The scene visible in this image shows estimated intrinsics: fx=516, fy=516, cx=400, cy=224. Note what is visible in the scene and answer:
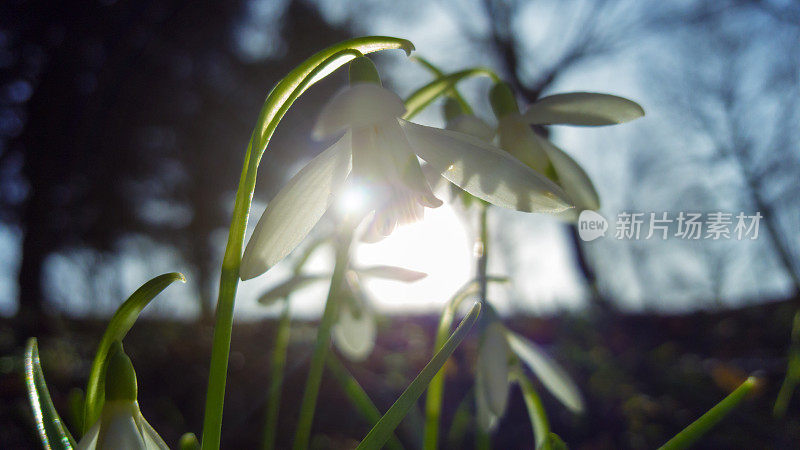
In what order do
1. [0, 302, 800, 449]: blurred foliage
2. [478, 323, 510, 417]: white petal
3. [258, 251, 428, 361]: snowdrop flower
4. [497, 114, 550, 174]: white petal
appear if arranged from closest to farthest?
1. [497, 114, 550, 174]: white petal
2. [478, 323, 510, 417]: white petal
3. [258, 251, 428, 361]: snowdrop flower
4. [0, 302, 800, 449]: blurred foliage

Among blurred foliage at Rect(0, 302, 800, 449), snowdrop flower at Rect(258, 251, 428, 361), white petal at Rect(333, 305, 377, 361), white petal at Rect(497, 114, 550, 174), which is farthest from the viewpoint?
blurred foliage at Rect(0, 302, 800, 449)

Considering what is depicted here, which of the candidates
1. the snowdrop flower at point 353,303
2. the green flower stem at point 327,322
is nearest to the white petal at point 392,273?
the snowdrop flower at point 353,303

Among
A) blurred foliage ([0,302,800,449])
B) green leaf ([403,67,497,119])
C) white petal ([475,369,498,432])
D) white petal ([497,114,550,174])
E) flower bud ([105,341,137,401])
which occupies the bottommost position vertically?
blurred foliage ([0,302,800,449])

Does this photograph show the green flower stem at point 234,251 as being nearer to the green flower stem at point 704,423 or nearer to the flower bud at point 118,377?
the flower bud at point 118,377

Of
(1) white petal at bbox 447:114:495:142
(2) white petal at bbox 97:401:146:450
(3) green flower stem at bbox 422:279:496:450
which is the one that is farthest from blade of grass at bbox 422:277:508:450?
(2) white petal at bbox 97:401:146:450

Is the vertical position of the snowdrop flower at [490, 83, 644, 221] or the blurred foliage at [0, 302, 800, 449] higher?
the snowdrop flower at [490, 83, 644, 221]

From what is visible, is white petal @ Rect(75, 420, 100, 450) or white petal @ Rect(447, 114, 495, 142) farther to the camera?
white petal @ Rect(447, 114, 495, 142)

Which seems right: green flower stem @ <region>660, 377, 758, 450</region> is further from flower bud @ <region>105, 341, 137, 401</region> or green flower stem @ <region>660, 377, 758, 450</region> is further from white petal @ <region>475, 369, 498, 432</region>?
flower bud @ <region>105, 341, 137, 401</region>
